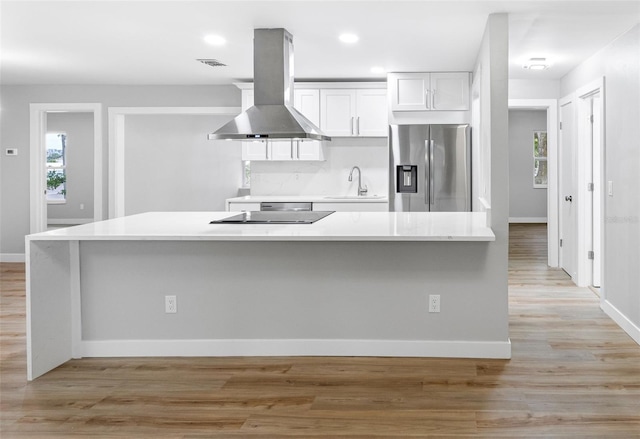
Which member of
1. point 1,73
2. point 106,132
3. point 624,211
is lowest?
point 624,211

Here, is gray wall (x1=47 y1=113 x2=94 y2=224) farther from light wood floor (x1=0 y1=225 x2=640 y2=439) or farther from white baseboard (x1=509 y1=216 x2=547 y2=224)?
light wood floor (x1=0 y1=225 x2=640 y2=439)

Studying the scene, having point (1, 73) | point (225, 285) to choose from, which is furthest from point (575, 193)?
point (1, 73)

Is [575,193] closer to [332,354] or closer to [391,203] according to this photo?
[391,203]

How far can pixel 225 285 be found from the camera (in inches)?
156

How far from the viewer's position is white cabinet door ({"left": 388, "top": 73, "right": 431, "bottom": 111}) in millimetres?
6480

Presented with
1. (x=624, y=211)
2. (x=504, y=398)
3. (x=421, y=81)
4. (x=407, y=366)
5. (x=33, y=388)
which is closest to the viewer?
(x=504, y=398)

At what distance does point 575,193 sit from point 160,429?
5.08 m

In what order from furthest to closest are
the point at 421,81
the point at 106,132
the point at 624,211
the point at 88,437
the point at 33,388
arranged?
the point at 106,132 → the point at 421,81 → the point at 624,211 → the point at 33,388 → the point at 88,437

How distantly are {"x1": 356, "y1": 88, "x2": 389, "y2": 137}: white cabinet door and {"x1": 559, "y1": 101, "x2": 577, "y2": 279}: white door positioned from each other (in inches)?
74.5

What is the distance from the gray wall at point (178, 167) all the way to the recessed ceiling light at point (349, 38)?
16.1ft

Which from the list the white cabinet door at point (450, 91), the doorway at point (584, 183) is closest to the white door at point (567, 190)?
the doorway at point (584, 183)

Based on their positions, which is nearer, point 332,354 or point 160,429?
point 160,429

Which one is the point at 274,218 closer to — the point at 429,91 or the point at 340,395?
the point at 340,395

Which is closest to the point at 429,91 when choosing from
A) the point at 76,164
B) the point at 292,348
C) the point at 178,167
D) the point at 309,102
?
the point at 309,102
